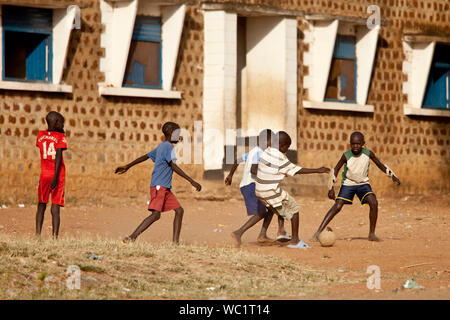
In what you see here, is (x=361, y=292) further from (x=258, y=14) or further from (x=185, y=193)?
(x=258, y=14)

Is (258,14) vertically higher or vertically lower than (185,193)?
higher

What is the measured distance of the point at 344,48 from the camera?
2039cm

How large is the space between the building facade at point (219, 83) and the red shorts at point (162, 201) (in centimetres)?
578

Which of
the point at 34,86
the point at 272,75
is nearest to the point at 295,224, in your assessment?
the point at 34,86

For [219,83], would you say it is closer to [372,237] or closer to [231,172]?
[372,237]

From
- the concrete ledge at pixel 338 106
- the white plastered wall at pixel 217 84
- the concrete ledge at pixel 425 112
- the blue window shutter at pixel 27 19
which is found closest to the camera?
the blue window shutter at pixel 27 19

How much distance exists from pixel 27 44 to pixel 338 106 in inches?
262

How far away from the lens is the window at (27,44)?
16.4m

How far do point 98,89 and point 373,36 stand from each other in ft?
20.8

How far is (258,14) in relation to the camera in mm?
18812

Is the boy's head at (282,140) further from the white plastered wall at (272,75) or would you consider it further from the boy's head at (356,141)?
the white plastered wall at (272,75)

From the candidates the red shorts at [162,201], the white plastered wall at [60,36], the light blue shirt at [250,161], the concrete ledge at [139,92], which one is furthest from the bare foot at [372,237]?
the white plastered wall at [60,36]
